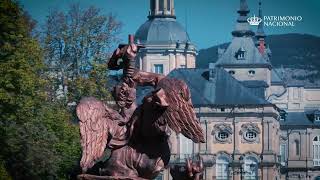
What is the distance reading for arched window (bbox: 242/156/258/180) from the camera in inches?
4567

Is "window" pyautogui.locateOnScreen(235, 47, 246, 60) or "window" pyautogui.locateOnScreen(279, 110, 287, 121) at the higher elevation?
"window" pyautogui.locateOnScreen(235, 47, 246, 60)

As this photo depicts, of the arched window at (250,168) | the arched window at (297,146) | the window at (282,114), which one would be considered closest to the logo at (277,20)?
the arched window at (250,168)

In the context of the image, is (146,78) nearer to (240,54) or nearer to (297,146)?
(240,54)

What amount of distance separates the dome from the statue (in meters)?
113

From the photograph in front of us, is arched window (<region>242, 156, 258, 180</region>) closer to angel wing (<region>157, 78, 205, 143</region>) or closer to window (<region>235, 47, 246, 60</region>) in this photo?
window (<region>235, 47, 246, 60</region>)

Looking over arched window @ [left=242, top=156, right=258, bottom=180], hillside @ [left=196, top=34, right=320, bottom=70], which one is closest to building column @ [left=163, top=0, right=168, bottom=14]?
hillside @ [left=196, top=34, right=320, bottom=70]

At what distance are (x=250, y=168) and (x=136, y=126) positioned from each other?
105043 millimetres

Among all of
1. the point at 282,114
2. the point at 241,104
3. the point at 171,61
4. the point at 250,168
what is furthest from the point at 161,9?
the point at 250,168

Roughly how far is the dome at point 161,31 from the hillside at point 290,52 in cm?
287

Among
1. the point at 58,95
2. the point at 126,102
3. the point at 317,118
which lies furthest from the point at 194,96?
the point at 126,102

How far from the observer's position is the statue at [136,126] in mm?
13211

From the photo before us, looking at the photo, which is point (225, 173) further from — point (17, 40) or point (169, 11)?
point (17, 40)

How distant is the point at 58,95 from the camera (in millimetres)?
59438

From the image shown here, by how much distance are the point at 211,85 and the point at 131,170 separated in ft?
347
